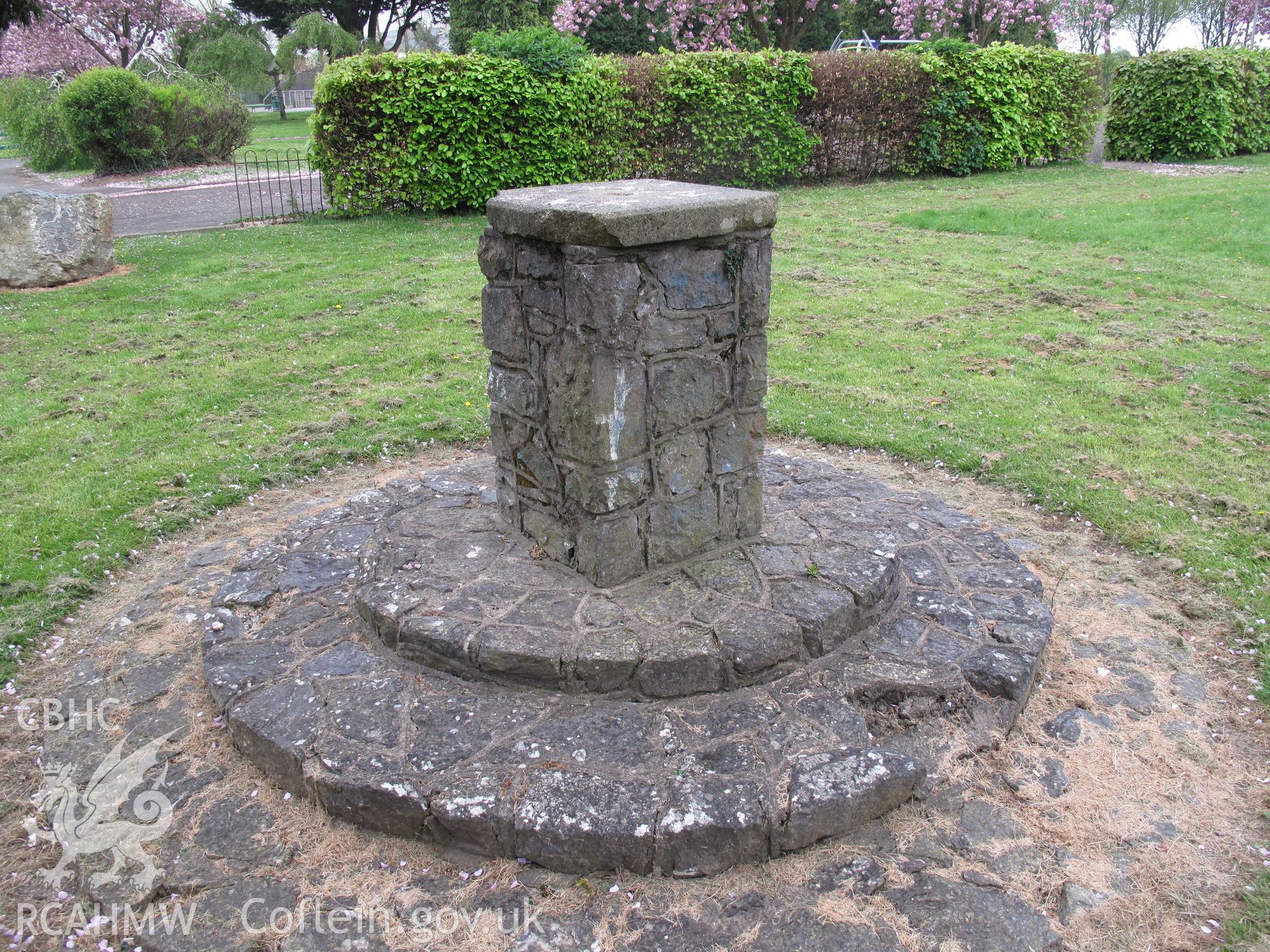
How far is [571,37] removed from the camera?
41.8ft

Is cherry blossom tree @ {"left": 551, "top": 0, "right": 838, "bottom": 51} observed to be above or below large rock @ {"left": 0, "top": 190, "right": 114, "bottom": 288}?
above

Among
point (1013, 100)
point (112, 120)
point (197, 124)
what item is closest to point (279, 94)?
point (197, 124)

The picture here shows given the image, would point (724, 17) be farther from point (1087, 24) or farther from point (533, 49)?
point (1087, 24)

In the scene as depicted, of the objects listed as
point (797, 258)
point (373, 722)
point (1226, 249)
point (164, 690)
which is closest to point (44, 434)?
point (164, 690)

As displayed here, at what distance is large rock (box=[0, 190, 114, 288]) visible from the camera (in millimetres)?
9516

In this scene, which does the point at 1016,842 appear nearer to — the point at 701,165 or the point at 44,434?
the point at 44,434

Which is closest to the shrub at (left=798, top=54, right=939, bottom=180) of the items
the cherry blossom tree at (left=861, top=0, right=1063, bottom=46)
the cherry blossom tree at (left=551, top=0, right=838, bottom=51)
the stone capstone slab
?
the cherry blossom tree at (left=861, top=0, right=1063, bottom=46)

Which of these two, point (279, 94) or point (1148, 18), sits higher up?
point (1148, 18)

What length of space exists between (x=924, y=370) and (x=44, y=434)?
6.06 m

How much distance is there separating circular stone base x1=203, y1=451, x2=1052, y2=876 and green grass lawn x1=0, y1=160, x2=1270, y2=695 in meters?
1.23

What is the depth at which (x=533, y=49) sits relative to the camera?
11.9m

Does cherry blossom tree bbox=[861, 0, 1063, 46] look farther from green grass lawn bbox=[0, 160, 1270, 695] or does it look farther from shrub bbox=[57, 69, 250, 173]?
shrub bbox=[57, 69, 250, 173]

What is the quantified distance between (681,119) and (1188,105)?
10110 mm

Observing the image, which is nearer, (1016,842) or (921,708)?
(1016,842)
